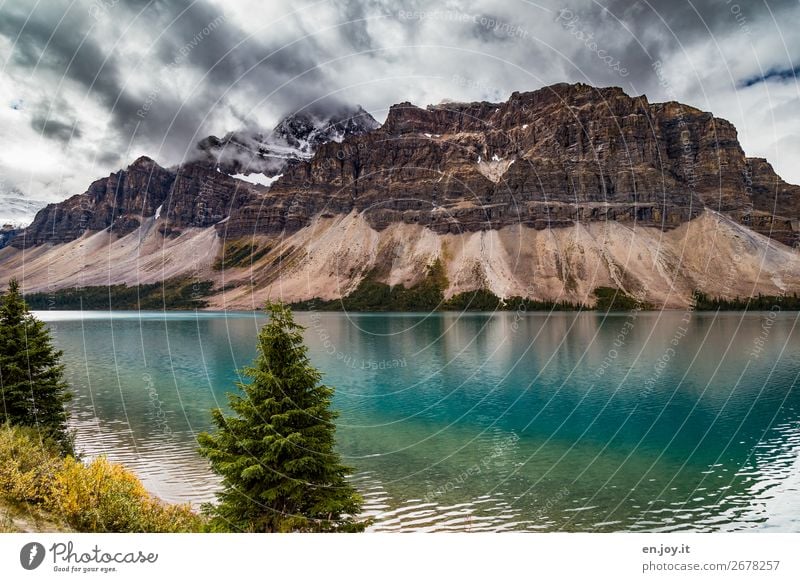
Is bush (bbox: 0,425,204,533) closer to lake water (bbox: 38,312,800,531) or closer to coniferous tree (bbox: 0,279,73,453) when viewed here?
coniferous tree (bbox: 0,279,73,453)

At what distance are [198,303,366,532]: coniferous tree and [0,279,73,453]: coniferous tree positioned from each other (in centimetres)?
909

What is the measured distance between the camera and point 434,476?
66.0ft

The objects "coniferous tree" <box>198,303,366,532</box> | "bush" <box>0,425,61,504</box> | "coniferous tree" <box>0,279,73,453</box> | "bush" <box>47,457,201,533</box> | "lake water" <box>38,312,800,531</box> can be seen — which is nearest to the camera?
"bush" <box>47,457,201,533</box>

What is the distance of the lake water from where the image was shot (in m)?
16.9

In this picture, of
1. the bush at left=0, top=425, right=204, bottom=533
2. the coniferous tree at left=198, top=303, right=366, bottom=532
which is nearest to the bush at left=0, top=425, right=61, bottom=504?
the bush at left=0, top=425, right=204, bottom=533

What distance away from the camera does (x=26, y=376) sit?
1562 centimetres

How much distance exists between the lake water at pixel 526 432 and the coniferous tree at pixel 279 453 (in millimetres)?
6620

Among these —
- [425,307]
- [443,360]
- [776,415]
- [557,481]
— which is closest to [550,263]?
[425,307]

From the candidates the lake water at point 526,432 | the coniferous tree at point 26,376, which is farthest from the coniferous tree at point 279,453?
the coniferous tree at point 26,376

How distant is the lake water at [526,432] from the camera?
16.9 m

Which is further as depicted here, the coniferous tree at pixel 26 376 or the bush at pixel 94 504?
the coniferous tree at pixel 26 376

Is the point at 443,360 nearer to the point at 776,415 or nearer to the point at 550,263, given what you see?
the point at 776,415

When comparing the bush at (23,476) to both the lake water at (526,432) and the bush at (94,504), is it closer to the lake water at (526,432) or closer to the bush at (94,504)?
the bush at (94,504)
